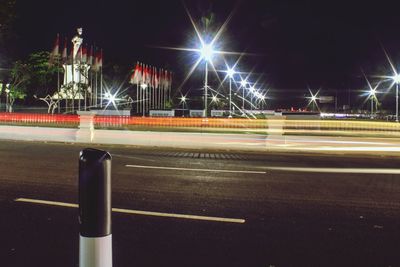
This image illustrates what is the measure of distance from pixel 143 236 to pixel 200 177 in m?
4.57

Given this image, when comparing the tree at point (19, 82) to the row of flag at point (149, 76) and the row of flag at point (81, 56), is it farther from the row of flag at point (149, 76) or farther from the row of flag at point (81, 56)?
the row of flag at point (149, 76)

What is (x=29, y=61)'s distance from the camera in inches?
2307

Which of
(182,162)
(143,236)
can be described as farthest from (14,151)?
(143,236)

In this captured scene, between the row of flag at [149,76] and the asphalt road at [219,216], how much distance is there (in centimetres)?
4101

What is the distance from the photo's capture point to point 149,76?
59344 mm

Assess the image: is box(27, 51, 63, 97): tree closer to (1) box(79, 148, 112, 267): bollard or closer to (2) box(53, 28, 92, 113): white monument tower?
(2) box(53, 28, 92, 113): white monument tower

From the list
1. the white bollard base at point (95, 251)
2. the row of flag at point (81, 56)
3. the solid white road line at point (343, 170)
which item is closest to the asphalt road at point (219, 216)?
the solid white road line at point (343, 170)

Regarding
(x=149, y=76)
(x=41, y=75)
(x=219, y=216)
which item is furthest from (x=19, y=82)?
(x=219, y=216)

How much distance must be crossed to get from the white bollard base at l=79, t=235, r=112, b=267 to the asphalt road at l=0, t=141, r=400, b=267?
2.24m

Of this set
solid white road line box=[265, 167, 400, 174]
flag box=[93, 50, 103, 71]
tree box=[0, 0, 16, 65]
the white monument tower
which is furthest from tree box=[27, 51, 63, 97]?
solid white road line box=[265, 167, 400, 174]

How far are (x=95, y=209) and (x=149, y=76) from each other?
57.4 m

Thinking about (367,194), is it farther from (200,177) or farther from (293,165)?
(293,165)

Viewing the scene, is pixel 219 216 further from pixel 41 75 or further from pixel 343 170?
pixel 41 75

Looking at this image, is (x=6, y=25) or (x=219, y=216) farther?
(x=6, y=25)
